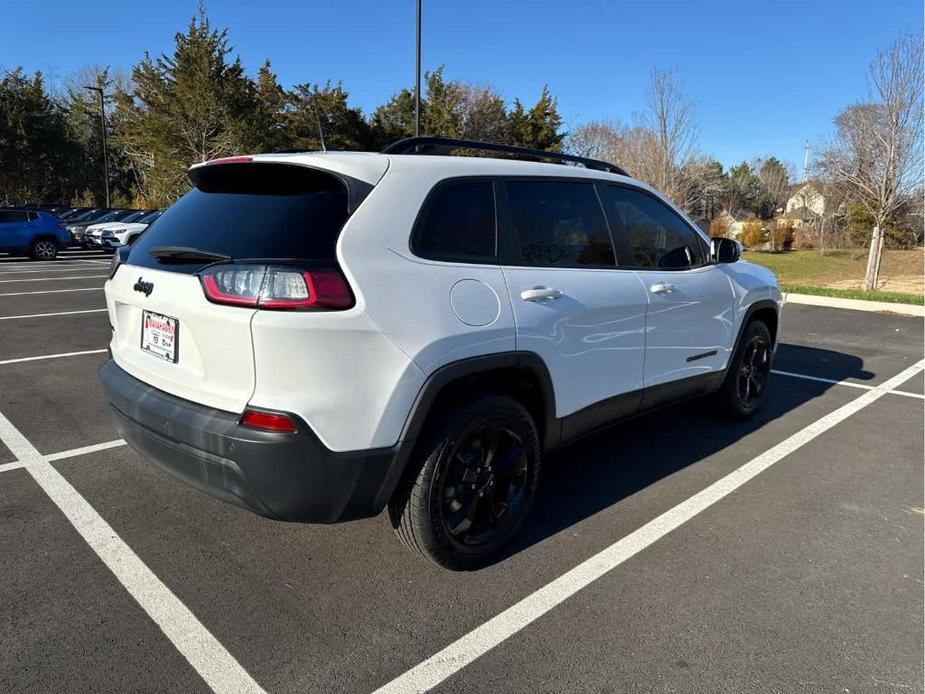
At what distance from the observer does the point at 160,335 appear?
2.72 metres

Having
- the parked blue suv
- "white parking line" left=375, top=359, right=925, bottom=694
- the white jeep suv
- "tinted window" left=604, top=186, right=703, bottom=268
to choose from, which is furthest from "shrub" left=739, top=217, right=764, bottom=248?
the white jeep suv

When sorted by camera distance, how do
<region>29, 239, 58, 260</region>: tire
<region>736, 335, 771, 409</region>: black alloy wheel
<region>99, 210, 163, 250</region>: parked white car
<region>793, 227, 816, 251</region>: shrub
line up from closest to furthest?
<region>736, 335, 771, 409</region>: black alloy wheel
<region>29, 239, 58, 260</region>: tire
<region>99, 210, 163, 250</region>: parked white car
<region>793, 227, 816, 251</region>: shrub

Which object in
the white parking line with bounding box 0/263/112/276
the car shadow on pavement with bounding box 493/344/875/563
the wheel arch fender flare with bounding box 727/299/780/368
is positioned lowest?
the car shadow on pavement with bounding box 493/344/875/563

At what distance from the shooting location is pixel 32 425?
460 cm

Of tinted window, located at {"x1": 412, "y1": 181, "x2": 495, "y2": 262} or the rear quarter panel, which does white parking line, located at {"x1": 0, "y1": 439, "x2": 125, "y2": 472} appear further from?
the rear quarter panel

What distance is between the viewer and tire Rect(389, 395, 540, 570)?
2.66 m

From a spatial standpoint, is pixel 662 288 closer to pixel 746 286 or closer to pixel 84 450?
pixel 746 286

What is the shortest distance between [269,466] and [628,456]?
2734mm

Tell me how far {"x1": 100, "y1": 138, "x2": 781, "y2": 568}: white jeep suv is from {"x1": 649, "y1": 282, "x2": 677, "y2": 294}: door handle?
0.55 ft

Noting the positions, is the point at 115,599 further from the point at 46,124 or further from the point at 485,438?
the point at 46,124

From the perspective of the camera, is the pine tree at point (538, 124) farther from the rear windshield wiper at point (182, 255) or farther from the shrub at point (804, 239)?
the rear windshield wiper at point (182, 255)

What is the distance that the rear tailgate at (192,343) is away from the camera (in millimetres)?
2350

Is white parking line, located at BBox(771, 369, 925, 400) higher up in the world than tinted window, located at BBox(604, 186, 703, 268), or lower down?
lower down

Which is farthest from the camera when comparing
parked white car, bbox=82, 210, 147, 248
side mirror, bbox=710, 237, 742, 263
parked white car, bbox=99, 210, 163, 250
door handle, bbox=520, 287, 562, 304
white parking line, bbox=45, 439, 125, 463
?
parked white car, bbox=82, 210, 147, 248
